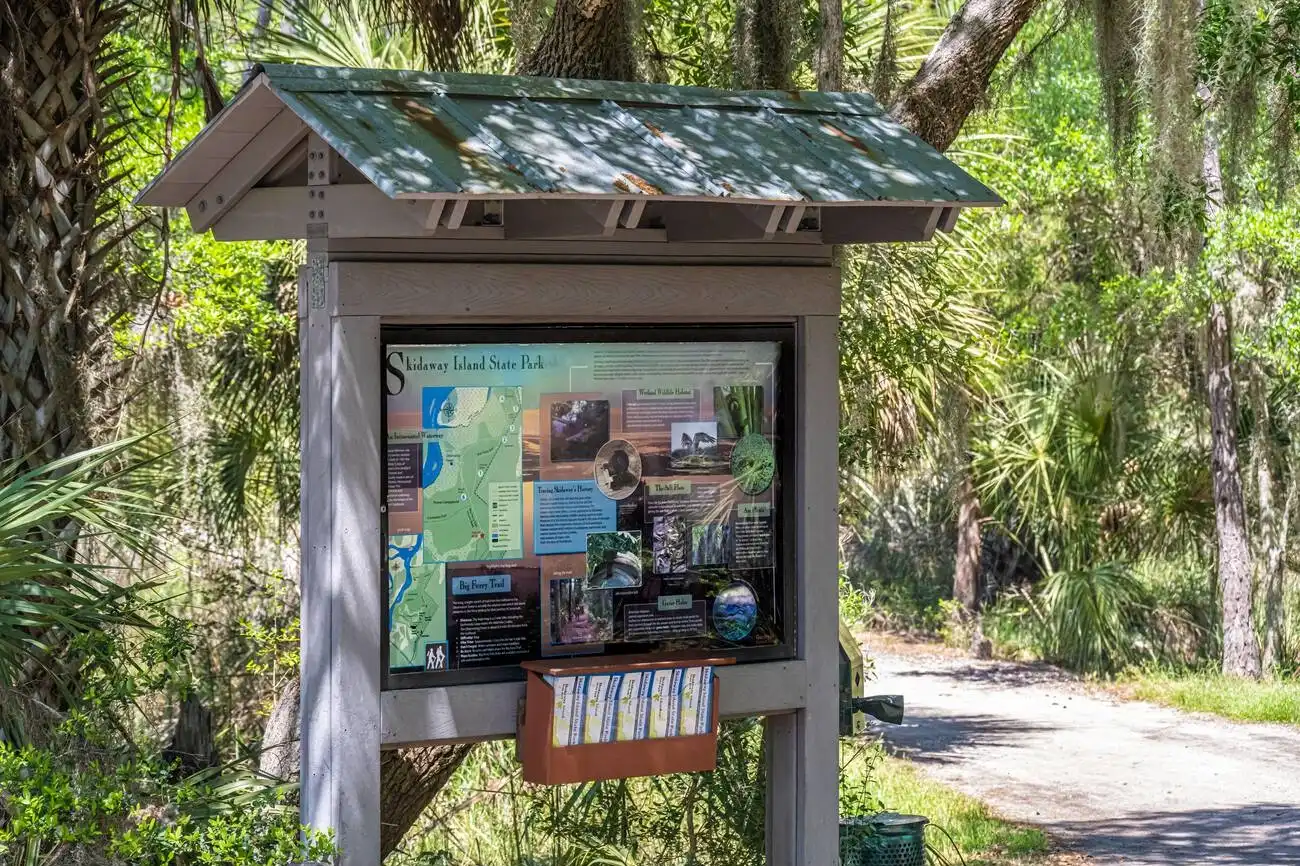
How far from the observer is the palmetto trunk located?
5.75m

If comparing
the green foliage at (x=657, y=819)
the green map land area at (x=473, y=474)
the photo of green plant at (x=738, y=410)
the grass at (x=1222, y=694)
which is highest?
the photo of green plant at (x=738, y=410)

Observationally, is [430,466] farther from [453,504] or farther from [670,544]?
[670,544]

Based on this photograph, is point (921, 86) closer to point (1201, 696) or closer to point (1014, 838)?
point (1014, 838)

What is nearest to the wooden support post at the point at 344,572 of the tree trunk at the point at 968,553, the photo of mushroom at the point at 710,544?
the photo of mushroom at the point at 710,544

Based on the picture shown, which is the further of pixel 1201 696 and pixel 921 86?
pixel 1201 696

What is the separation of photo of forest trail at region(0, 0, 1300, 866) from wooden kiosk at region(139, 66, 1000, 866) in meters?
0.07

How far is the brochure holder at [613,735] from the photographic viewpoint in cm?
451

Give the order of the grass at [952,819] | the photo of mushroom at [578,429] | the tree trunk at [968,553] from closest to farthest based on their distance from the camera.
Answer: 1. the photo of mushroom at [578,429]
2. the grass at [952,819]
3. the tree trunk at [968,553]

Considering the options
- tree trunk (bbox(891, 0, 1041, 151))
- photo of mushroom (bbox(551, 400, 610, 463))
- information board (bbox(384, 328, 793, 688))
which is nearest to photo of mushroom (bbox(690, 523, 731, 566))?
information board (bbox(384, 328, 793, 688))

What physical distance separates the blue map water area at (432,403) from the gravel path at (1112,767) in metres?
5.84

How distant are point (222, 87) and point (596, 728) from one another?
42.6 ft

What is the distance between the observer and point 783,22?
23.1 ft

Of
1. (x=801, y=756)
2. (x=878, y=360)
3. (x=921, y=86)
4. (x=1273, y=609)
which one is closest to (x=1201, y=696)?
(x=1273, y=609)

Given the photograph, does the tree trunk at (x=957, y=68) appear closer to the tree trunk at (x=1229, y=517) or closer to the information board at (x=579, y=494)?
the information board at (x=579, y=494)
